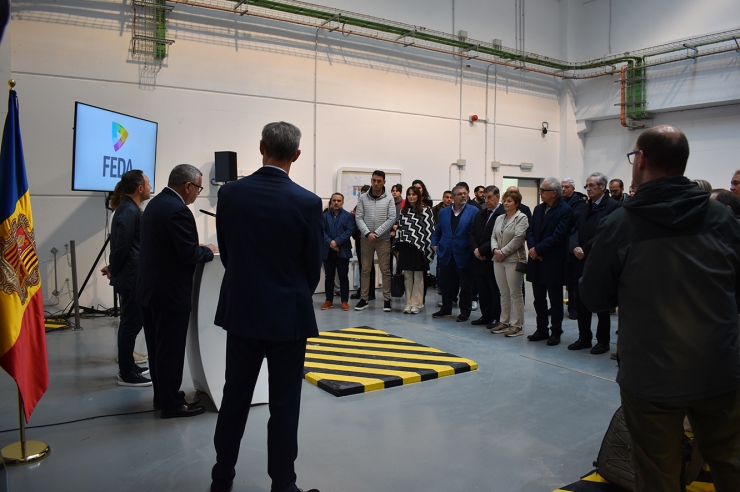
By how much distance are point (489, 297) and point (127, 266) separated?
4360 millimetres

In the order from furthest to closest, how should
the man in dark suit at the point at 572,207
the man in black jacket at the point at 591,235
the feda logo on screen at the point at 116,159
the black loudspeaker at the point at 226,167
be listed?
the black loudspeaker at the point at 226,167
the feda logo on screen at the point at 116,159
the man in dark suit at the point at 572,207
the man in black jacket at the point at 591,235

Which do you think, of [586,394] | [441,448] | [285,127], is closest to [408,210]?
[586,394]

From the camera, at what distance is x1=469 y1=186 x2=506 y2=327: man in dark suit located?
6887 mm

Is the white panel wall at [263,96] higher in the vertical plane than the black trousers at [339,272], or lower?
higher

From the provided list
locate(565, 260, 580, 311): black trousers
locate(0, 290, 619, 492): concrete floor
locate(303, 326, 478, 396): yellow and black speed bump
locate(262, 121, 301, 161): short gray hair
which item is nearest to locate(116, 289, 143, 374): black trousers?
locate(0, 290, 619, 492): concrete floor

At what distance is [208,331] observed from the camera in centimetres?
Answer: 405

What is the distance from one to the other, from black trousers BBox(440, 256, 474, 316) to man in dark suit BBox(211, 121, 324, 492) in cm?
502

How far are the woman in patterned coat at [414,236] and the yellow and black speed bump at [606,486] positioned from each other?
4846 millimetres

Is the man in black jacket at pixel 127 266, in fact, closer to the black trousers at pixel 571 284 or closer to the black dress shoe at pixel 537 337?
the black dress shoe at pixel 537 337

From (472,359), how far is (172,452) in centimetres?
307

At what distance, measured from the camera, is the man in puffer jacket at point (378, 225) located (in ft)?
26.1

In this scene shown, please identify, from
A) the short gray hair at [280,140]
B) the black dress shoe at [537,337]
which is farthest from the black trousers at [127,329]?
the black dress shoe at [537,337]

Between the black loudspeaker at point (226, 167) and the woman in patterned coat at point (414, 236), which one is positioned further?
the black loudspeaker at point (226, 167)

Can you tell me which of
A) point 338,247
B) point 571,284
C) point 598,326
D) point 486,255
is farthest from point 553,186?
point 338,247
